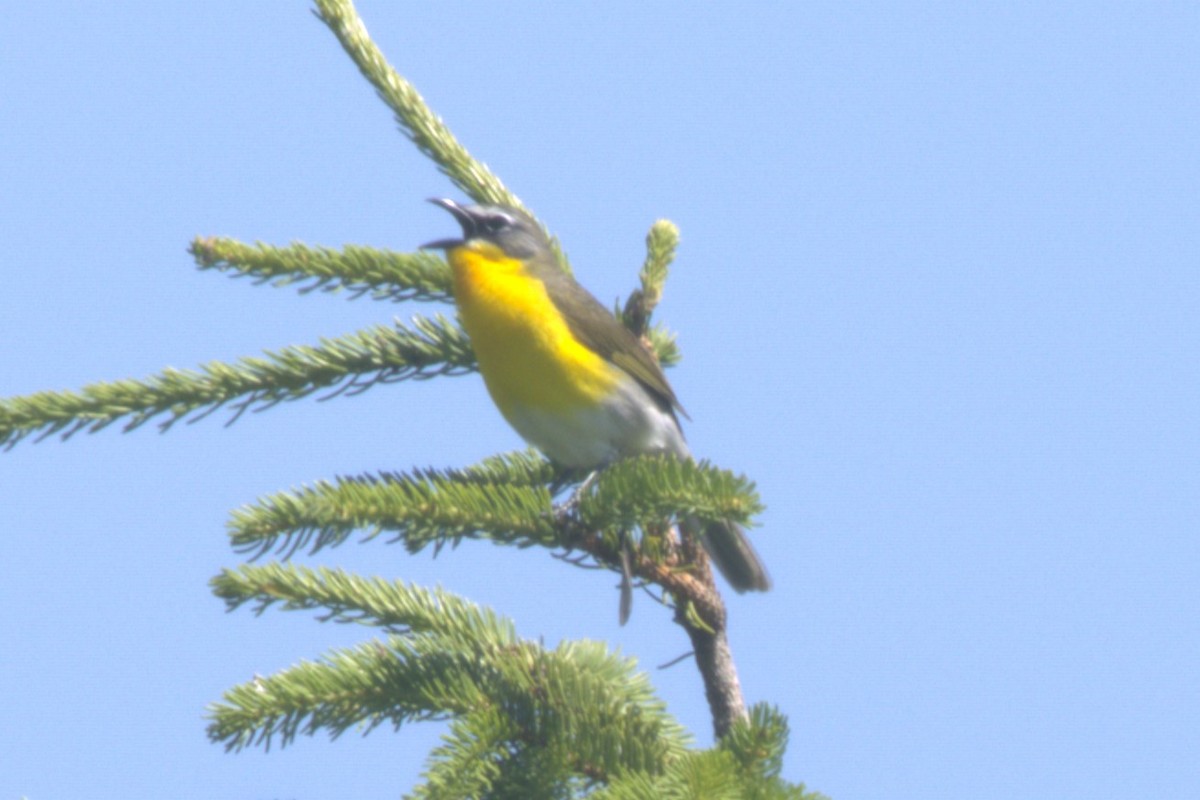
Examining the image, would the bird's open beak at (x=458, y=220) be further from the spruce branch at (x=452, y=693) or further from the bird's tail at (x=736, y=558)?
the spruce branch at (x=452, y=693)

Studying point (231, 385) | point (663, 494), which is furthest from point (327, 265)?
point (663, 494)

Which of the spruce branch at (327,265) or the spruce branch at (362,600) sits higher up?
the spruce branch at (327,265)

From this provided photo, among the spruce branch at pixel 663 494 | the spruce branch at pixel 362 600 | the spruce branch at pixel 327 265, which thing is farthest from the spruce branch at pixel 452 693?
the spruce branch at pixel 327 265

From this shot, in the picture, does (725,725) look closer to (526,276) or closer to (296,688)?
(296,688)

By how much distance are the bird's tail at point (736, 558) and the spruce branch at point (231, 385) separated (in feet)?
5.29

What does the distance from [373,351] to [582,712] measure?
1.86 m

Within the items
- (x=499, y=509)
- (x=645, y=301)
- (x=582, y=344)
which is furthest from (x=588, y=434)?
(x=499, y=509)

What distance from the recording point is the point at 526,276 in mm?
6012

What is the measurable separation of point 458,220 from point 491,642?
117 inches

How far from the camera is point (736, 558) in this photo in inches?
236

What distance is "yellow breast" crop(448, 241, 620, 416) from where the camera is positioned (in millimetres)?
5543

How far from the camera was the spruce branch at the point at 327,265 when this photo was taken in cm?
448

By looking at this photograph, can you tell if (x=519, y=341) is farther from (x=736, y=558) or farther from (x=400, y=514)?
(x=400, y=514)

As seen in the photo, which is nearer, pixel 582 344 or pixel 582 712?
pixel 582 712
